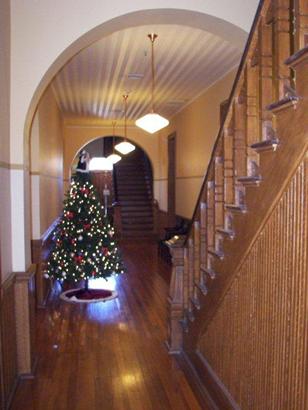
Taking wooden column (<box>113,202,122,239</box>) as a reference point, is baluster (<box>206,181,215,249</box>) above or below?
above

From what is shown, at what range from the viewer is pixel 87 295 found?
6.34m

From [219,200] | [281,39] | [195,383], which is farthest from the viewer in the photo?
[195,383]

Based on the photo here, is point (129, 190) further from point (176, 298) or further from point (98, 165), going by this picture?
point (176, 298)

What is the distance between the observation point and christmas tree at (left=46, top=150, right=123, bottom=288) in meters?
5.89

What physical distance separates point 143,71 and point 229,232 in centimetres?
465

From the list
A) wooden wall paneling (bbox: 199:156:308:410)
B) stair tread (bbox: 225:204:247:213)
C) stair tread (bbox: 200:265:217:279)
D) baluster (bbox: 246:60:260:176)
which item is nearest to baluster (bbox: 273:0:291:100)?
baluster (bbox: 246:60:260:176)

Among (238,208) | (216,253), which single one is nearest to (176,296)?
(216,253)

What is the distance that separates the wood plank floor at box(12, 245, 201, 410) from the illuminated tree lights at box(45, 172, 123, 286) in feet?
1.46

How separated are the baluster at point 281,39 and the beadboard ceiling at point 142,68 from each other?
2.96 metres

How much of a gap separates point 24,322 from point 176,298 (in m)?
1.35

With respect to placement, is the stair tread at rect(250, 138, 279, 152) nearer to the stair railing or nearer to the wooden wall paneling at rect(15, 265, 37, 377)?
the stair railing

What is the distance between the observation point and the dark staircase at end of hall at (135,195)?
13.0m

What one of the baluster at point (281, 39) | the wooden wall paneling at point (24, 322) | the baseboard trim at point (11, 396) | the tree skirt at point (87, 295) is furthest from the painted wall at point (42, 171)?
the baluster at point (281, 39)

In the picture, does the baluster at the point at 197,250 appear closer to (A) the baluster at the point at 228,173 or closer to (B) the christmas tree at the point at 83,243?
(A) the baluster at the point at 228,173
